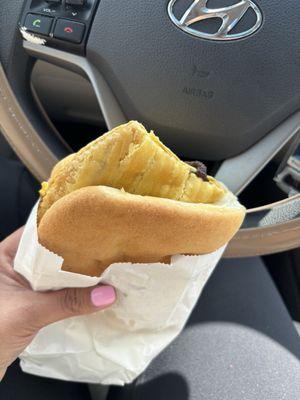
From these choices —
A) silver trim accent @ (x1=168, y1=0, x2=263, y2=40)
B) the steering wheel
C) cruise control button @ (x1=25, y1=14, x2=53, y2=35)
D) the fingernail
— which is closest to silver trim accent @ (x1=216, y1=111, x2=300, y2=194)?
the steering wheel

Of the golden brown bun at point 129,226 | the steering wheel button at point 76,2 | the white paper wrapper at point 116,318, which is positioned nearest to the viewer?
the golden brown bun at point 129,226

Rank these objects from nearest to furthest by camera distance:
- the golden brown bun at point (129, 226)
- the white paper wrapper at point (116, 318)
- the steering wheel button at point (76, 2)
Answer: the golden brown bun at point (129, 226) < the white paper wrapper at point (116, 318) < the steering wheel button at point (76, 2)

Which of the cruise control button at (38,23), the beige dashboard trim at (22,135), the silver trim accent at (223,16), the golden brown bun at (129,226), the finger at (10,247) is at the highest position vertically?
the silver trim accent at (223,16)

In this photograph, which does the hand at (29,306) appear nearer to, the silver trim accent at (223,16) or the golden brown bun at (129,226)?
the golden brown bun at (129,226)

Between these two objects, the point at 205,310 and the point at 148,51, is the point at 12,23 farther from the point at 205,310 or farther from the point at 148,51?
the point at 205,310

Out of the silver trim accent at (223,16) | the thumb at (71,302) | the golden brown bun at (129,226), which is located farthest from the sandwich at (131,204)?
the silver trim accent at (223,16)

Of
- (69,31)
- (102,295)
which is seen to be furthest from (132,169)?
(69,31)
